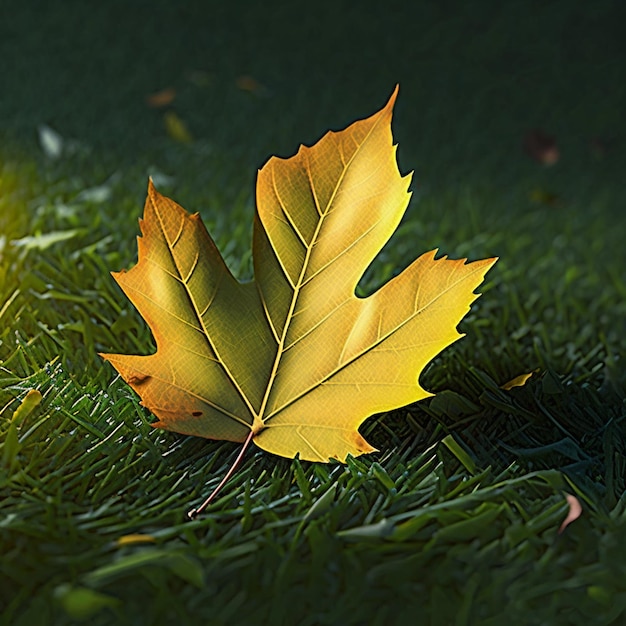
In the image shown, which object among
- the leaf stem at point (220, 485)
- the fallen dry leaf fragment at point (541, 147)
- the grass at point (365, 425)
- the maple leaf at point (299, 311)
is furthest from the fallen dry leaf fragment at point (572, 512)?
the fallen dry leaf fragment at point (541, 147)

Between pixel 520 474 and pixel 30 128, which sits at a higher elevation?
pixel 30 128

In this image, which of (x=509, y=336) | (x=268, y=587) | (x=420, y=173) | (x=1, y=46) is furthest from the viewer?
(x=1, y=46)

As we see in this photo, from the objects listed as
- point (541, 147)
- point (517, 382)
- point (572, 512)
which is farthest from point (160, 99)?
point (572, 512)

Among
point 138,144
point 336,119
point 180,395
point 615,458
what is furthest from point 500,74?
point 180,395

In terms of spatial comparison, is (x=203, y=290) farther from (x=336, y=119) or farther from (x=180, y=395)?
(x=336, y=119)

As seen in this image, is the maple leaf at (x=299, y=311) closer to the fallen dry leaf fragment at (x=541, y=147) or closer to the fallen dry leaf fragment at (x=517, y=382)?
the fallen dry leaf fragment at (x=517, y=382)

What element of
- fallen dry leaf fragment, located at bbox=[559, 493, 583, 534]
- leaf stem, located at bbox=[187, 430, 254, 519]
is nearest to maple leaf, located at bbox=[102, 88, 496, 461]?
leaf stem, located at bbox=[187, 430, 254, 519]

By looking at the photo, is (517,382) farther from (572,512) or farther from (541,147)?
(541,147)
